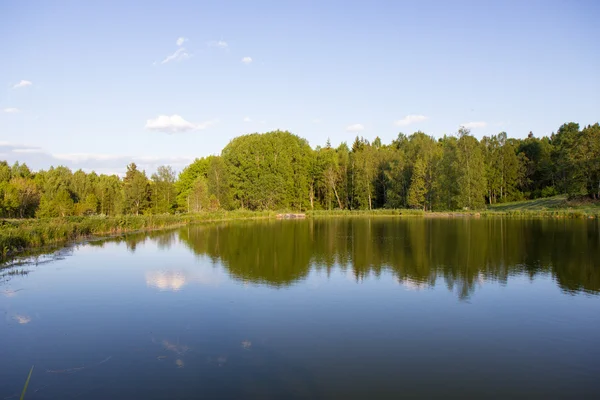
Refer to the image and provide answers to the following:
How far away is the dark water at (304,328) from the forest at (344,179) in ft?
139

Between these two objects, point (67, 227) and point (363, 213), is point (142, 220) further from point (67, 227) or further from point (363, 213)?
point (363, 213)

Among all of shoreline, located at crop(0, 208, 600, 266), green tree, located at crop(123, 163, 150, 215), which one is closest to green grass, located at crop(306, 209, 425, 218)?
shoreline, located at crop(0, 208, 600, 266)

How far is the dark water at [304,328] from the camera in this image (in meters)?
7.38

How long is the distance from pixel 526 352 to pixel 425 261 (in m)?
11.1

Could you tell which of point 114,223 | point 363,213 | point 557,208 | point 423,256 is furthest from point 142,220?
point 557,208

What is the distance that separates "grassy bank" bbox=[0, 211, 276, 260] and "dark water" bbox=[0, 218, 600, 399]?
3697 millimetres

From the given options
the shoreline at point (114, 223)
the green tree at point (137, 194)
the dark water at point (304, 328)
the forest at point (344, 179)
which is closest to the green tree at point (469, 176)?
the forest at point (344, 179)

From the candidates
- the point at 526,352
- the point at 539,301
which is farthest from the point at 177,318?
the point at 539,301

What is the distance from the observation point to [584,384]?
23.9 feet

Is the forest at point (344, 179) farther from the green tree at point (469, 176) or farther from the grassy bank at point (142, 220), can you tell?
the grassy bank at point (142, 220)

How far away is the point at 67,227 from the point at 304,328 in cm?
2324

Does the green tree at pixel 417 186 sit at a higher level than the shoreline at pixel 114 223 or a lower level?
higher

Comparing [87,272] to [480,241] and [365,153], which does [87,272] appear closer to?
[480,241]

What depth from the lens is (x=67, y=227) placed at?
2778 cm
